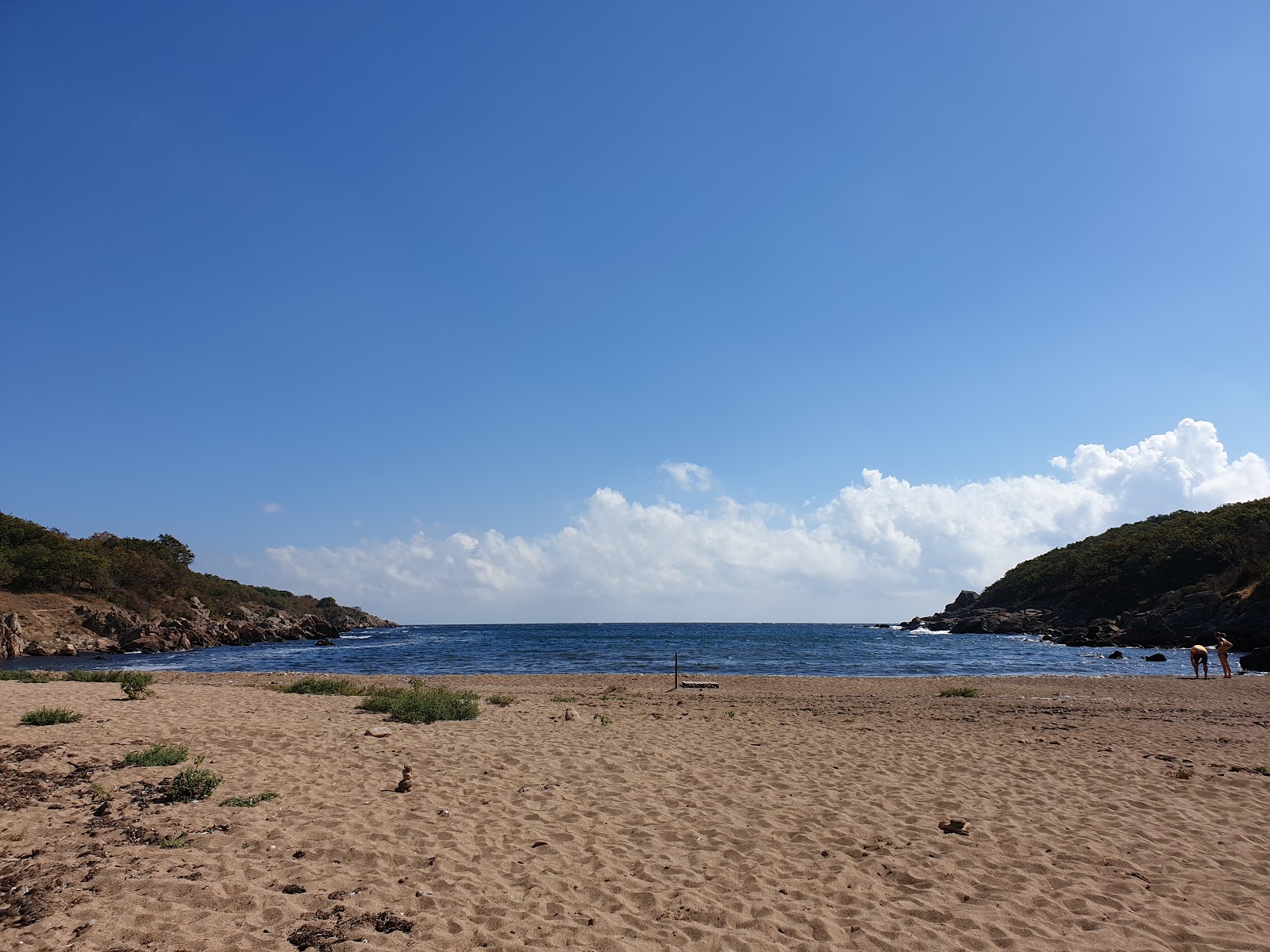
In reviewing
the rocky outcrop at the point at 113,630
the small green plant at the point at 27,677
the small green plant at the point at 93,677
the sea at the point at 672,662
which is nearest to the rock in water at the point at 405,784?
the small green plant at the point at 93,677

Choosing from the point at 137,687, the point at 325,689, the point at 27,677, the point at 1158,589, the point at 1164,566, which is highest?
the point at 1164,566

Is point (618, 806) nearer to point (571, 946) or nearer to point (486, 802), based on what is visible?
point (486, 802)

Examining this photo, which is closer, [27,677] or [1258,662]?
[27,677]

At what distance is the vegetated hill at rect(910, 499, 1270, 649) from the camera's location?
185 ft

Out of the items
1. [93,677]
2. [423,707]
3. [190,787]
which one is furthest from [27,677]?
[190,787]

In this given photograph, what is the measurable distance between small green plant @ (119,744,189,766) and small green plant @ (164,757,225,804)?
1.66 metres

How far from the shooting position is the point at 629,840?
325 inches

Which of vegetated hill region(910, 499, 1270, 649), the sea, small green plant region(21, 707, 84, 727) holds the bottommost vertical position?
the sea

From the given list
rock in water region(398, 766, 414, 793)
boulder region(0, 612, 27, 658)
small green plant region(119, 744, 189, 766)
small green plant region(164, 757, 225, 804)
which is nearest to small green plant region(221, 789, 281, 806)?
small green plant region(164, 757, 225, 804)

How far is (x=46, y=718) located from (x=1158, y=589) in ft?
358

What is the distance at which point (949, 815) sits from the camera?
365 inches

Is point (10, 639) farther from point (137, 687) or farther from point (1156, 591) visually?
point (1156, 591)

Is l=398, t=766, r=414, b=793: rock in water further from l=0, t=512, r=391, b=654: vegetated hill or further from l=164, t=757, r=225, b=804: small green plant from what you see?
l=0, t=512, r=391, b=654: vegetated hill

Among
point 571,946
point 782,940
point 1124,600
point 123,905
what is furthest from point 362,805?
point 1124,600
